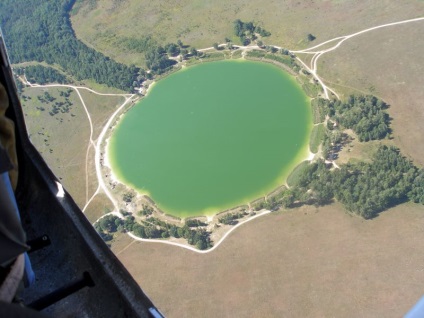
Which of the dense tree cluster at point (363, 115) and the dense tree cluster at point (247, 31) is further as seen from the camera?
the dense tree cluster at point (247, 31)

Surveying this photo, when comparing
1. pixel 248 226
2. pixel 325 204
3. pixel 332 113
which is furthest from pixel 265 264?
pixel 332 113

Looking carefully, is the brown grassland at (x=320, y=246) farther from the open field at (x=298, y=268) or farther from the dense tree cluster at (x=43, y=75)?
the dense tree cluster at (x=43, y=75)

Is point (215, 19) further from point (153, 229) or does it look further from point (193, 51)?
point (153, 229)

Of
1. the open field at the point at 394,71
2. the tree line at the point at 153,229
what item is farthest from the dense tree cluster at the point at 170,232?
the open field at the point at 394,71

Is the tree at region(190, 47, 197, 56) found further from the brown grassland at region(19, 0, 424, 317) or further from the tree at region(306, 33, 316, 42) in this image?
the tree at region(306, 33, 316, 42)

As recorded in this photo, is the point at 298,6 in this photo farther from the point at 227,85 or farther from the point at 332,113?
the point at 332,113
